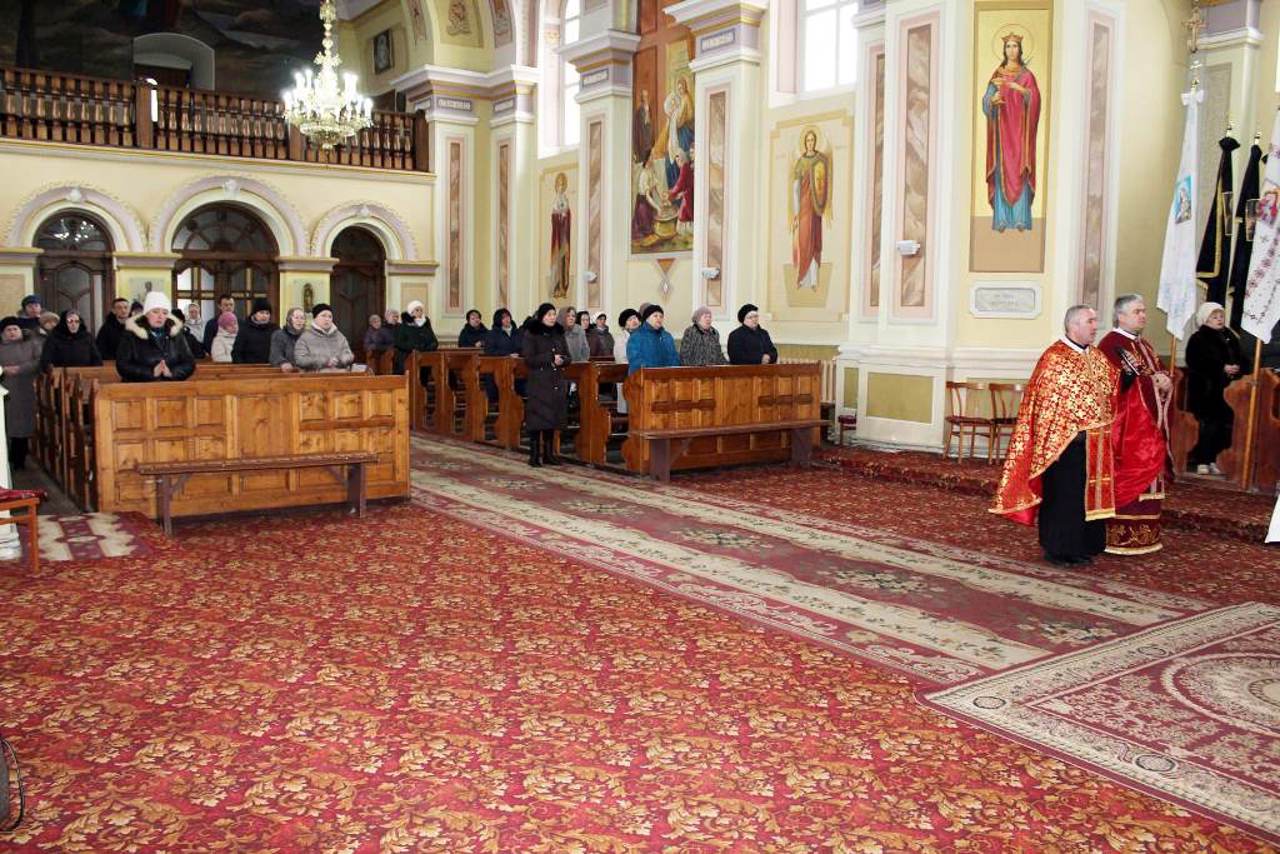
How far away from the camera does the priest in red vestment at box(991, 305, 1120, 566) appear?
654 centimetres

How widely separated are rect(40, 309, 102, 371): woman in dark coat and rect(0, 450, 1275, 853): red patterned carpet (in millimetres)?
4801

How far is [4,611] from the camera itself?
209 inches

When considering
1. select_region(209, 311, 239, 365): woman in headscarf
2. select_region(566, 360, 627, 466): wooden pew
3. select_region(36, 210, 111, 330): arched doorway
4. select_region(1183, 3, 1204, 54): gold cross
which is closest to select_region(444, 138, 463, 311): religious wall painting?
select_region(36, 210, 111, 330): arched doorway

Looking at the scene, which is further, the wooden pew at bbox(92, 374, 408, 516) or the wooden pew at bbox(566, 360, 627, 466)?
the wooden pew at bbox(566, 360, 627, 466)

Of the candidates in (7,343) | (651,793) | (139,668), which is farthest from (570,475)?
(651,793)

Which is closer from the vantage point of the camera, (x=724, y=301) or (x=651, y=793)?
(x=651, y=793)

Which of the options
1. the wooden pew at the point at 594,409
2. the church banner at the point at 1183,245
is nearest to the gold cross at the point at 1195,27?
the church banner at the point at 1183,245

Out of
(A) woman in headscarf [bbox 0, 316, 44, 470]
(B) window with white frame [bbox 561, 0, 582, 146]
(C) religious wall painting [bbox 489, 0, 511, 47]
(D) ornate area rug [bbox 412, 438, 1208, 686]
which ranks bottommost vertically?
(D) ornate area rug [bbox 412, 438, 1208, 686]

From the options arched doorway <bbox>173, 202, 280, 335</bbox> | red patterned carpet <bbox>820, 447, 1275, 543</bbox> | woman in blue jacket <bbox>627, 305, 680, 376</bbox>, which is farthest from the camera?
arched doorway <bbox>173, 202, 280, 335</bbox>

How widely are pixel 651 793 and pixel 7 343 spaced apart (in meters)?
8.82

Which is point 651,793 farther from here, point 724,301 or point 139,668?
point 724,301

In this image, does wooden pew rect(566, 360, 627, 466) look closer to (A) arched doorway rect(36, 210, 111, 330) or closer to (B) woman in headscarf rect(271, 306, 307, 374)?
(B) woman in headscarf rect(271, 306, 307, 374)

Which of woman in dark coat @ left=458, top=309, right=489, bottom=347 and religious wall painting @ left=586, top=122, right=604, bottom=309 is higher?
religious wall painting @ left=586, top=122, right=604, bottom=309

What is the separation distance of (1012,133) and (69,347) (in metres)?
8.90
